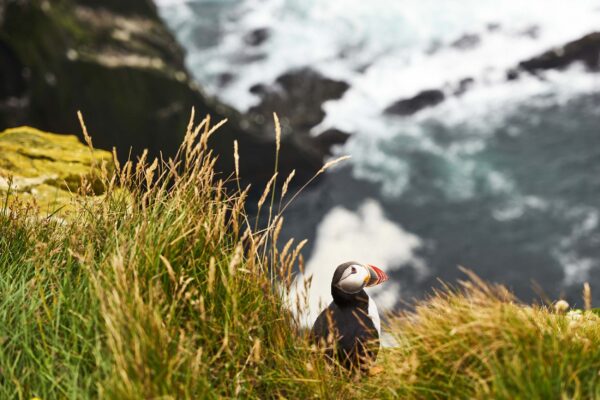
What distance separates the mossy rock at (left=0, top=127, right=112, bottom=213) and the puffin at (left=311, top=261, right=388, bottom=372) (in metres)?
2.95

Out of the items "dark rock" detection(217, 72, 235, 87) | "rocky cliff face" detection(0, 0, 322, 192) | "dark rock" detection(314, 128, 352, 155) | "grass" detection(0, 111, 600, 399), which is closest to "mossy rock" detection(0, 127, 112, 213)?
"grass" detection(0, 111, 600, 399)

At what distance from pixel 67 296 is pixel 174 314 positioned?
2.18ft

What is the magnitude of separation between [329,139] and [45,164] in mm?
14728

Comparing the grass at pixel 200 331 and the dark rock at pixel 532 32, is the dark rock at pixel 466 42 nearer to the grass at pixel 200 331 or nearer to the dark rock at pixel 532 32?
the dark rock at pixel 532 32

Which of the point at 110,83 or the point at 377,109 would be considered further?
the point at 377,109

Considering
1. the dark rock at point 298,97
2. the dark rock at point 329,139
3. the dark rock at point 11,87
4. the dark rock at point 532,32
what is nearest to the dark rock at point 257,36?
the dark rock at point 298,97

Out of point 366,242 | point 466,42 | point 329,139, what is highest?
point 466,42

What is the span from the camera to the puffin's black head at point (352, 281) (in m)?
4.21

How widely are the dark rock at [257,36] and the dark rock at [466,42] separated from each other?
729 centimetres

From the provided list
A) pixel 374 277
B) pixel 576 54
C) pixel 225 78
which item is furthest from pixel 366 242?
pixel 374 277

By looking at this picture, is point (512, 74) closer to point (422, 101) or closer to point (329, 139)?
point (422, 101)

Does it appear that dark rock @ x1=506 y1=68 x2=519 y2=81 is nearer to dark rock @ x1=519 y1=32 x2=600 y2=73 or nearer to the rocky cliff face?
dark rock @ x1=519 y1=32 x2=600 y2=73

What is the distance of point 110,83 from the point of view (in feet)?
49.9

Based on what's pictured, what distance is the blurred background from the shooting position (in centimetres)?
1455
